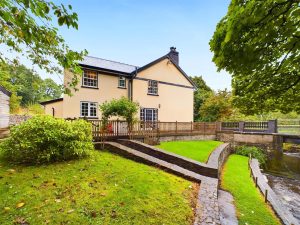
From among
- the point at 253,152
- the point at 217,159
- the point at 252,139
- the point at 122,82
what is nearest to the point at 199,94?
the point at 252,139

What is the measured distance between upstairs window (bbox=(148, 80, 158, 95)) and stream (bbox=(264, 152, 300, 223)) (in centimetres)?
1347

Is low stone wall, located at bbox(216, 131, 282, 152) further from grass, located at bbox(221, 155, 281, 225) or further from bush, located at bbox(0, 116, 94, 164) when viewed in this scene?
bush, located at bbox(0, 116, 94, 164)

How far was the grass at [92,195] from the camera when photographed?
15.8 feet

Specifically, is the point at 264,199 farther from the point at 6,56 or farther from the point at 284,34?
the point at 6,56

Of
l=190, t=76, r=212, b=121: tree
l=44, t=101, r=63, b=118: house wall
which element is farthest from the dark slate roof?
l=190, t=76, r=212, b=121: tree

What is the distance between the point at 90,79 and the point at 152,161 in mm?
12910

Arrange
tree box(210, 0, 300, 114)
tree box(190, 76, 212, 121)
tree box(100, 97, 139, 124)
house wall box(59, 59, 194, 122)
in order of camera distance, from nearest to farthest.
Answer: tree box(210, 0, 300, 114) → tree box(100, 97, 139, 124) → house wall box(59, 59, 194, 122) → tree box(190, 76, 212, 121)

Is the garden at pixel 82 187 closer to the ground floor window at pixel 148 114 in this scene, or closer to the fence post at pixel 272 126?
the ground floor window at pixel 148 114

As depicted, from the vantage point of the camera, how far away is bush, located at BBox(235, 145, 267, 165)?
18672 millimetres

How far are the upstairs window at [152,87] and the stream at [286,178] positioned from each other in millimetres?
13469

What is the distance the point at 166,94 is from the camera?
82.2 ft

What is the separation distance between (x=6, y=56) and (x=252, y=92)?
7.55 meters

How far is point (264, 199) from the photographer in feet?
27.7

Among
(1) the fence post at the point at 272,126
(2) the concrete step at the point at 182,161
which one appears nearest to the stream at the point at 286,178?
(1) the fence post at the point at 272,126
